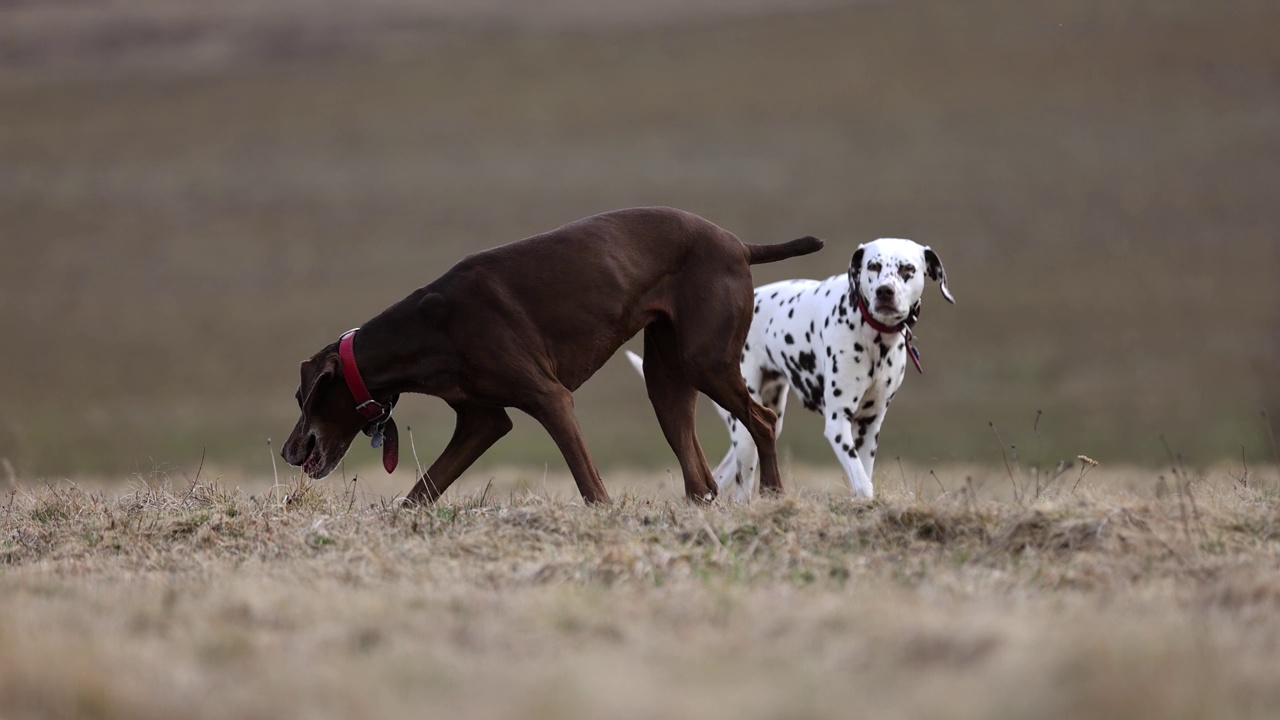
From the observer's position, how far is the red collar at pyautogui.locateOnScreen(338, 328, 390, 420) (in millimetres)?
8102

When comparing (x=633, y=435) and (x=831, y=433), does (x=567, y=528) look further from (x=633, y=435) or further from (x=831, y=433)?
(x=633, y=435)


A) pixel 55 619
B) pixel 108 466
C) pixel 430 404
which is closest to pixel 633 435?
pixel 430 404

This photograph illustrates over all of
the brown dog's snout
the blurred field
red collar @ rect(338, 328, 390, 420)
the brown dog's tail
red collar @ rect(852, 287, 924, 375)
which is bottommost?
the blurred field

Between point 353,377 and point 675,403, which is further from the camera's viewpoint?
point 675,403

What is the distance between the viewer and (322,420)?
8320mm

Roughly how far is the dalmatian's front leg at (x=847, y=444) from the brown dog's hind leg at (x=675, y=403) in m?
0.87

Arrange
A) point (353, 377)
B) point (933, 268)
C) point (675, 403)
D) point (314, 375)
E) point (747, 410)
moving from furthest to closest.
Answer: point (933, 268), point (675, 403), point (747, 410), point (314, 375), point (353, 377)

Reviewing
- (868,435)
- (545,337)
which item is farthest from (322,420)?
(868,435)

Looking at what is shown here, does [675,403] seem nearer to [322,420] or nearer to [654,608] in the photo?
[322,420]

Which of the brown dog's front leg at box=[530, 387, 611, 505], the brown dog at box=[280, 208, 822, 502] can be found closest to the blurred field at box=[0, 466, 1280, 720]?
the brown dog's front leg at box=[530, 387, 611, 505]

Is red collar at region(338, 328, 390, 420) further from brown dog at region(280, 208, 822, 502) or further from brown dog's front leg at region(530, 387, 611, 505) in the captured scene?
brown dog's front leg at region(530, 387, 611, 505)

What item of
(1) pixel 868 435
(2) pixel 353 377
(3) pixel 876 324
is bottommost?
(1) pixel 868 435

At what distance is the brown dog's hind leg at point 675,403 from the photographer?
348 inches

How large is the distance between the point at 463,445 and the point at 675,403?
1351 millimetres
